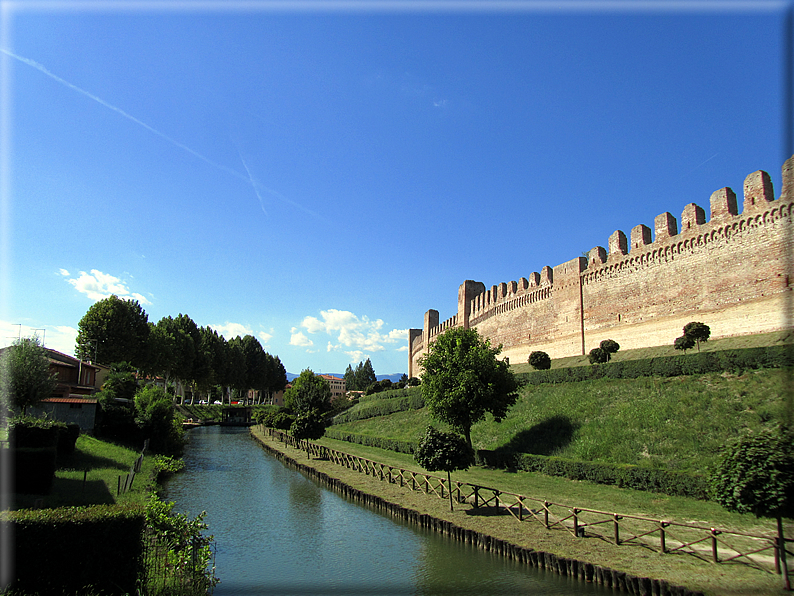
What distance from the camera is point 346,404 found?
6100cm

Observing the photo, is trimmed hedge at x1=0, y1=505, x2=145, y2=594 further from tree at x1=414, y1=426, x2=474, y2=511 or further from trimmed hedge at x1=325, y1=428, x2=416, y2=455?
trimmed hedge at x1=325, y1=428, x2=416, y2=455

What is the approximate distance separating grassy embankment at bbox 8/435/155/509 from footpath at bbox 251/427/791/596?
26.2ft

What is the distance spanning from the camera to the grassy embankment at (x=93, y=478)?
12219mm

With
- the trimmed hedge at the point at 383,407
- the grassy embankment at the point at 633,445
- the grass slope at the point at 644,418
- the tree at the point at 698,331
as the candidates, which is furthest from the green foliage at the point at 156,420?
the tree at the point at 698,331

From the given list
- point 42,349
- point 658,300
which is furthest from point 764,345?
point 42,349

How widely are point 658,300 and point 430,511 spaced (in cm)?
2067

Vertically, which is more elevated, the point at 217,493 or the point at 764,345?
the point at 764,345

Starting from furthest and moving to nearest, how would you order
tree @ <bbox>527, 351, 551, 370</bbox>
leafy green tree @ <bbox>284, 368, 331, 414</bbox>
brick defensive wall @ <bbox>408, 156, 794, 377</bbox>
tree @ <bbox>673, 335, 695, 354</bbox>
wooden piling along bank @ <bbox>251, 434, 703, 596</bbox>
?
1. leafy green tree @ <bbox>284, 368, 331, 414</bbox>
2. tree @ <bbox>527, 351, 551, 370</bbox>
3. tree @ <bbox>673, 335, 695, 354</bbox>
4. brick defensive wall @ <bbox>408, 156, 794, 377</bbox>
5. wooden piling along bank @ <bbox>251, 434, 703, 596</bbox>

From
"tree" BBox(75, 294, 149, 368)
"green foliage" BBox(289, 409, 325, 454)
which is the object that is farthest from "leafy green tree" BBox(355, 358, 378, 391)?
"green foliage" BBox(289, 409, 325, 454)

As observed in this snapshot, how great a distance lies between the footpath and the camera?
28.0ft

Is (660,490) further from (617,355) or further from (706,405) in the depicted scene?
(617,355)

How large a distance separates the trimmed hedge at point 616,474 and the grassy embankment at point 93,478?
47.3 ft

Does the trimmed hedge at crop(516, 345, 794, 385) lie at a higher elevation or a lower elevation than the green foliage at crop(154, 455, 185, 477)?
higher

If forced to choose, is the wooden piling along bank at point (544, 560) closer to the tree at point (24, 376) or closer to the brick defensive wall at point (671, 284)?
the brick defensive wall at point (671, 284)
